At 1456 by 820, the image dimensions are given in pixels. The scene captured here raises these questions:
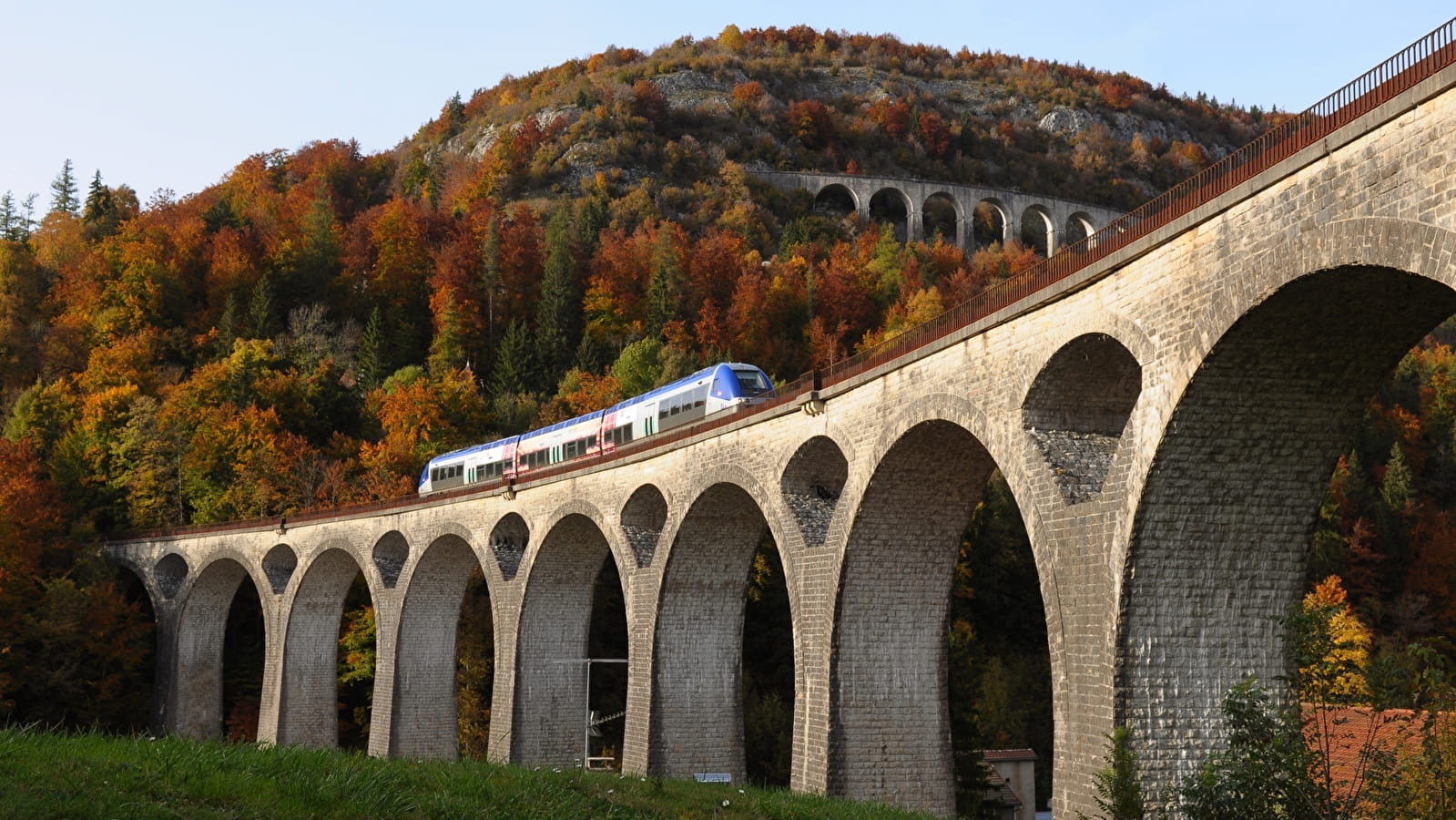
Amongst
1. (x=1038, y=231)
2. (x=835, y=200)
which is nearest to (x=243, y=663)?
(x=835, y=200)

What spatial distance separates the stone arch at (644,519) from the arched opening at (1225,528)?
18723 mm

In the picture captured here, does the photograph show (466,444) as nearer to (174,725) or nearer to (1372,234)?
(174,725)

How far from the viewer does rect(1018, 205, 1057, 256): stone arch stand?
101 meters

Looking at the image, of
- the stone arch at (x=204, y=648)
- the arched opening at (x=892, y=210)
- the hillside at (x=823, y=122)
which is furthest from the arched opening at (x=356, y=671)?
the arched opening at (x=892, y=210)

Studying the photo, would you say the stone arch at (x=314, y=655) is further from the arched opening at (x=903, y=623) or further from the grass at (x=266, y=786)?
the grass at (x=266, y=786)

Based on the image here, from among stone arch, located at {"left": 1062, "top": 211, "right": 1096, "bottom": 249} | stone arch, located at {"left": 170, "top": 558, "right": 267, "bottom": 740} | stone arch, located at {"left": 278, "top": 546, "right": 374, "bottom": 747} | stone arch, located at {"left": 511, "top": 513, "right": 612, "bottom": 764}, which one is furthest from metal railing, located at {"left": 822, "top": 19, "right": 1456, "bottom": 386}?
stone arch, located at {"left": 1062, "top": 211, "right": 1096, "bottom": 249}

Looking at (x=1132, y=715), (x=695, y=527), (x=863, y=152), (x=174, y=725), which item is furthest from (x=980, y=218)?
(x=1132, y=715)

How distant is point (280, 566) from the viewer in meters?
55.1

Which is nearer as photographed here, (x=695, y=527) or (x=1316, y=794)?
(x=1316, y=794)

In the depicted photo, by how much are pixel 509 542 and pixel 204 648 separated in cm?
2254

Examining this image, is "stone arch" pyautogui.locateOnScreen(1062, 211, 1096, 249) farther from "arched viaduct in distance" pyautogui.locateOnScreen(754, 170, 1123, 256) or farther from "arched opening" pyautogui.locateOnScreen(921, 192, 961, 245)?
"arched opening" pyautogui.locateOnScreen(921, 192, 961, 245)

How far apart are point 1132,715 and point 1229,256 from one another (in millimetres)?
5832

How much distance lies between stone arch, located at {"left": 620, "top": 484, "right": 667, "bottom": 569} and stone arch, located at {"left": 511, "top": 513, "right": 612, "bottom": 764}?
14.4ft

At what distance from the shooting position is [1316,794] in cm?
1263
